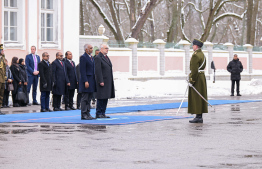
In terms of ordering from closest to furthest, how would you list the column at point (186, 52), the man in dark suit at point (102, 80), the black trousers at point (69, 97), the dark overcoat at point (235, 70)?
the man in dark suit at point (102, 80), the black trousers at point (69, 97), the dark overcoat at point (235, 70), the column at point (186, 52)

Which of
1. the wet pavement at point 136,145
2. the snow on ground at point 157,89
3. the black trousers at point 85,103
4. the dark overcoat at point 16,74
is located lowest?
the snow on ground at point 157,89

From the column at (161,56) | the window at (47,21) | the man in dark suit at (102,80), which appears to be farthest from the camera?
the column at (161,56)

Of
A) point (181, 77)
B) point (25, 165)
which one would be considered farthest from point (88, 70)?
point (181, 77)

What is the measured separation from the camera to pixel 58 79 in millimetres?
Result: 21016

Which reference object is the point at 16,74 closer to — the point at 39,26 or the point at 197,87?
the point at 39,26

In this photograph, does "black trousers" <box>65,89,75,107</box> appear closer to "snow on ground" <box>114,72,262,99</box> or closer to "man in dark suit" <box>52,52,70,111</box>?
"man in dark suit" <box>52,52,70,111</box>

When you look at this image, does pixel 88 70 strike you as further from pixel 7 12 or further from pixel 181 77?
pixel 181 77

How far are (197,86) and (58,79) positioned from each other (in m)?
5.61

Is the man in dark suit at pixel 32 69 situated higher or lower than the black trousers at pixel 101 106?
higher

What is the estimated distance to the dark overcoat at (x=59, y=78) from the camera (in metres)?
21.0

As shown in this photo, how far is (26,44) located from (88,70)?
36.7 ft

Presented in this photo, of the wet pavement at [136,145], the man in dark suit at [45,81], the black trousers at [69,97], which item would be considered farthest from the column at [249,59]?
the wet pavement at [136,145]

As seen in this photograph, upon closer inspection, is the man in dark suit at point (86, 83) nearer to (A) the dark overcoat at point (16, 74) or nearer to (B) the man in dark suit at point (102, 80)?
(B) the man in dark suit at point (102, 80)

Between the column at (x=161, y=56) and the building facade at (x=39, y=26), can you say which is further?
the column at (x=161, y=56)
